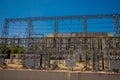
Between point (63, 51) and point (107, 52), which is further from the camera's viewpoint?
point (63, 51)

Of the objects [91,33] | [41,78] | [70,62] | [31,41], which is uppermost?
[91,33]

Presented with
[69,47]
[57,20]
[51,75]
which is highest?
[57,20]

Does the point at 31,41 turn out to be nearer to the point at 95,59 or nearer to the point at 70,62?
the point at 70,62

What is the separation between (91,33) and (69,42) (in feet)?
67.1

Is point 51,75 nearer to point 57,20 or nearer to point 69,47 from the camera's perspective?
point 69,47

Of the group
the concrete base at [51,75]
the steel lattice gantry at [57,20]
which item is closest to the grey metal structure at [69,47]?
the concrete base at [51,75]

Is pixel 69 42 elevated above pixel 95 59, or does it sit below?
above

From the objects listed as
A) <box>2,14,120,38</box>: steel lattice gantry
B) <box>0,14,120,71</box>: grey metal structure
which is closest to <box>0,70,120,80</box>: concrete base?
<box>0,14,120,71</box>: grey metal structure

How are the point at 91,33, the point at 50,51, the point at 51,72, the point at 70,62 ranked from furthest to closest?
the point at 91,33 < the point at 50,51 < the point at 70,62 < the point at 51,72

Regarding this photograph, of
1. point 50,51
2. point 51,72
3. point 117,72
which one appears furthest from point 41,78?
point 117,72

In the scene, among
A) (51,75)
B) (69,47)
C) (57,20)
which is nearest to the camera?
(51,75)

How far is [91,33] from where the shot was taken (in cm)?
3138

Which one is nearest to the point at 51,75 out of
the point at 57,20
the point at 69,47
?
the point at 69,47

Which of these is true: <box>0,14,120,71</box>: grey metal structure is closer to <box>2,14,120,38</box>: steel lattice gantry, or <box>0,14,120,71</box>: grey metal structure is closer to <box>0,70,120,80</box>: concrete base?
<box>0,70,120,80</box>: concrete base
